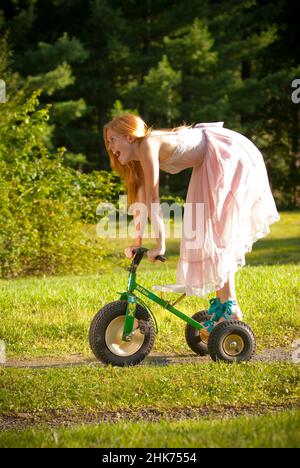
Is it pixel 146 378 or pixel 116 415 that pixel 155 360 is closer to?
pixel 146 378

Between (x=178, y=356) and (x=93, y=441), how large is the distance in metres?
2.35

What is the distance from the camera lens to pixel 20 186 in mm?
11430

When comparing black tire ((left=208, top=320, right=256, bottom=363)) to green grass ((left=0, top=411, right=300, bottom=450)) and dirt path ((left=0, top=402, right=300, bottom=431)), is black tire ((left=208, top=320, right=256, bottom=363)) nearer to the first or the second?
dirt path ((left=0, top=402, right=300, bottom=431))

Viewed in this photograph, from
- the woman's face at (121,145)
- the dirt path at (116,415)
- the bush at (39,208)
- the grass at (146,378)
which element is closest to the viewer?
the grass at (146,378)

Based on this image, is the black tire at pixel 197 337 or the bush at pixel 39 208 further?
the bush at pixel 39 208

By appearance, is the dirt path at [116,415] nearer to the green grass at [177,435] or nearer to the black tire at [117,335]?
the green grass at [177,435]

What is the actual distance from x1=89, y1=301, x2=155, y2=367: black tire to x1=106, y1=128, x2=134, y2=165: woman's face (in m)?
0.99

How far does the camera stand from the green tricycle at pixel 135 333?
5418 millimetres

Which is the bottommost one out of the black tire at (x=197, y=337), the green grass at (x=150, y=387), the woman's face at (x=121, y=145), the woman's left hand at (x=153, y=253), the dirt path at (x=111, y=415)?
the dirt path at (x=111, y=415)

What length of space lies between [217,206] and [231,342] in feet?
3.11

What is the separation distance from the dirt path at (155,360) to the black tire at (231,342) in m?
0.30

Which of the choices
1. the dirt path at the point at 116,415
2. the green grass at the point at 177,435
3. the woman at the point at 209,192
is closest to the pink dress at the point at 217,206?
the woman at the point at 209,192

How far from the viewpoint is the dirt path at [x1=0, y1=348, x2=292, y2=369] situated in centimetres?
593

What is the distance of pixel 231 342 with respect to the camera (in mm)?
5578
